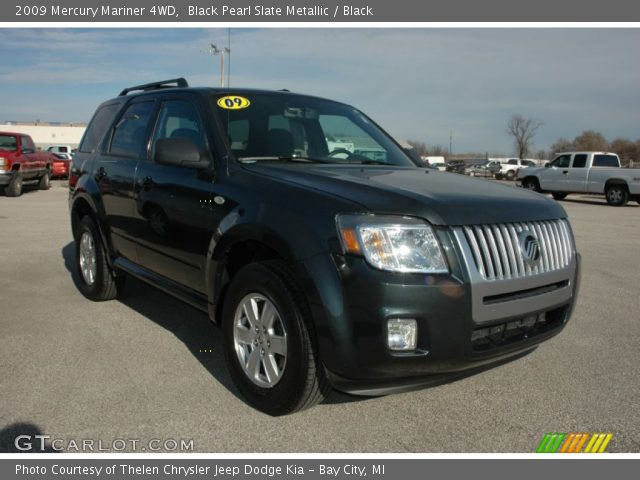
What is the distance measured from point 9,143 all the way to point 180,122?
52.5ft

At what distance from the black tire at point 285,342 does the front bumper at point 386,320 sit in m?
0.12

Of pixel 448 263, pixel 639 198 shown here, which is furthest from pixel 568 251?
pixel 639 198

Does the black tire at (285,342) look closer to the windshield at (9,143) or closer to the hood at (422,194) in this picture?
the hood at (422,194)

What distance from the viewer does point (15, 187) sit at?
17766 mm

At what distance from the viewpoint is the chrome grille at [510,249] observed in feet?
9.32

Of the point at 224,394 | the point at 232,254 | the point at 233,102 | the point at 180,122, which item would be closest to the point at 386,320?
the point at 232,254

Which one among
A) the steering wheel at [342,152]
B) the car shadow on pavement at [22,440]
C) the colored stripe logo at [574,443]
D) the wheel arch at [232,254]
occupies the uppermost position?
the steering wheel at [342,152]

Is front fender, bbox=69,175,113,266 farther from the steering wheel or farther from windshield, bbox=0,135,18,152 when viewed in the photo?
windshield, bbox=0,135,18,152

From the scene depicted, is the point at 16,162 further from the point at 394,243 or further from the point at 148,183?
the point at 394,243

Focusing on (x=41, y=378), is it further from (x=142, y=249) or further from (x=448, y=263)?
(x=448, y=263)

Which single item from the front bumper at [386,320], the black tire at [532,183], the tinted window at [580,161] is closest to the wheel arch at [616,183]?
the tinted window at [580,161]

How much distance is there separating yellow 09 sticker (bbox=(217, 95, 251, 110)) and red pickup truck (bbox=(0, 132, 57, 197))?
15.6 meters

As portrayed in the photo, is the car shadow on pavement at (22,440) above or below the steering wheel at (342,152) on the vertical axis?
below

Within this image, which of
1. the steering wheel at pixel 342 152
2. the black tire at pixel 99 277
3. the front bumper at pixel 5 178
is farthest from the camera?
the front bumper at pixel 5 178
